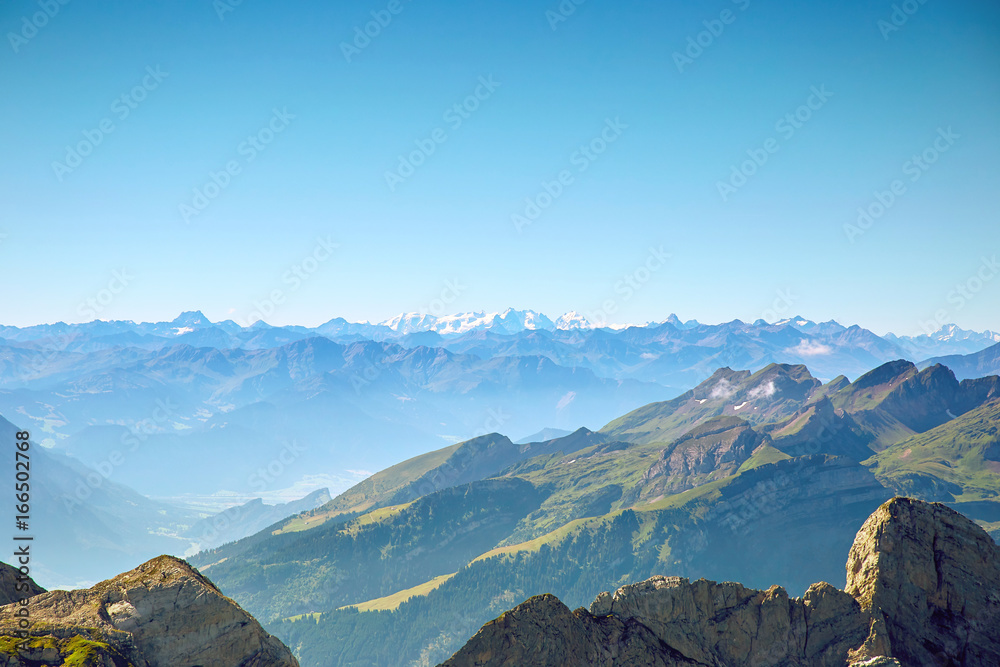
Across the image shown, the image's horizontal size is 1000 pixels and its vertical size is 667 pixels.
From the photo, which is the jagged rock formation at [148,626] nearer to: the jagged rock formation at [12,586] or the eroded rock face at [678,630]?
the jagged rock formation at [12,586]

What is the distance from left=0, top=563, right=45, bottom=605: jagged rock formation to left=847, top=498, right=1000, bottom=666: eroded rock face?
2587 inches

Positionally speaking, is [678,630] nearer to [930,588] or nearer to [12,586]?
[930,588]

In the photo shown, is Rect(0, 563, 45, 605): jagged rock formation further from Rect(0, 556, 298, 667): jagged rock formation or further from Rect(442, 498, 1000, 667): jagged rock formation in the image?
Rect(442, 498, 1000, 667): jagged rock formation

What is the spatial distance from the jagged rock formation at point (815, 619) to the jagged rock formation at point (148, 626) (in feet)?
52.7

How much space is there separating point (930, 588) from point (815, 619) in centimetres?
903

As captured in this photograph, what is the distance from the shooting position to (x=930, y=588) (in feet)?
165

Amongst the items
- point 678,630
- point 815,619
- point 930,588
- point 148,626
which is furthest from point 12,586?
point 930,588

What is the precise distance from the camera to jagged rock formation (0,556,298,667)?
4191cm

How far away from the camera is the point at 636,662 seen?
4819 centimetres

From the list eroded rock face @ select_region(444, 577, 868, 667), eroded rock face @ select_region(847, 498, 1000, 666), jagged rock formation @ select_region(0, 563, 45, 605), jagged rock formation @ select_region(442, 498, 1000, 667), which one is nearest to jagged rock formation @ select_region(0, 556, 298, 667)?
jagged rock formation @ select_region(0, 563, 45, 605)

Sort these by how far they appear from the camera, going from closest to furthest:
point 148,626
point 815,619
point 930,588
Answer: point 148,626, point 930,588, point 815,619

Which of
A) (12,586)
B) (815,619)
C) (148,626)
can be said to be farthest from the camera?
(12,586)

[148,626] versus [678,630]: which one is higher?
[148,626]

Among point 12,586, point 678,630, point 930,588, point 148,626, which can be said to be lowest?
point 930,588
